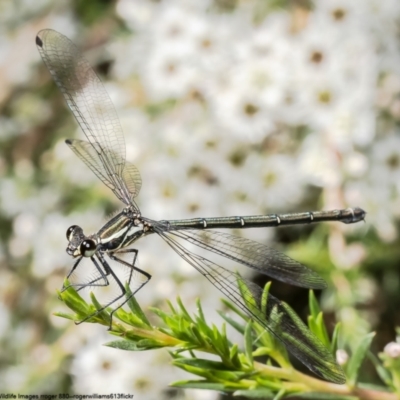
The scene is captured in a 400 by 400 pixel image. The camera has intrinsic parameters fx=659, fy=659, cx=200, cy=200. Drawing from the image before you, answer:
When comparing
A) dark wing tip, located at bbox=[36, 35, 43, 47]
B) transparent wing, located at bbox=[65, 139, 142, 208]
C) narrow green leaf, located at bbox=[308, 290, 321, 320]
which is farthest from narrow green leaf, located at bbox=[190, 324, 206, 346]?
dark wing tip, located at bbox=[36, 35, 43, 47]

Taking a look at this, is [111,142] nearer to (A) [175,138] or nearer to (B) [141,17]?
(A) [175,138]

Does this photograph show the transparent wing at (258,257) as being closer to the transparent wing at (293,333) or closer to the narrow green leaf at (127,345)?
the transparent wing at (293,333)

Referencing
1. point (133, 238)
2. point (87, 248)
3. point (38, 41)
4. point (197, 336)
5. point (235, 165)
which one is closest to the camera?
point (197, 336)

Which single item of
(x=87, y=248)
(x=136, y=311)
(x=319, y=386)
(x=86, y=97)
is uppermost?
(x=86, y=97)

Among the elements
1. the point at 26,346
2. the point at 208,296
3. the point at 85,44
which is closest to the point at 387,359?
the point at 208,296

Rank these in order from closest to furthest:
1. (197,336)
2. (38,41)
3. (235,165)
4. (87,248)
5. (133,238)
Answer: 1. (197,336)
2. (87,248)
3. (133,238)
4. (38,41)
5. (235,165)

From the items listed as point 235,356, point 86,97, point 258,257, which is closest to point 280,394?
point 235,356

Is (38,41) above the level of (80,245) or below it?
above

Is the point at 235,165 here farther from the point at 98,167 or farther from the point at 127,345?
the point at 127,345
